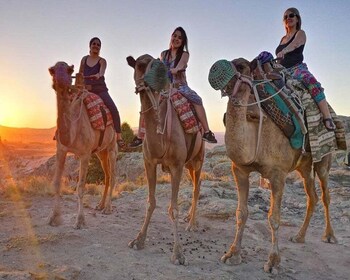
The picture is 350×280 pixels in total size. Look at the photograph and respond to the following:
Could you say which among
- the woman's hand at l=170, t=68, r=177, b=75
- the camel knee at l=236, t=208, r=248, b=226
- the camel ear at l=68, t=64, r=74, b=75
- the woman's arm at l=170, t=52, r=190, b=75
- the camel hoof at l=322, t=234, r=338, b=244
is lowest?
the camel hoof at l=322, t=234, r=338, b=244

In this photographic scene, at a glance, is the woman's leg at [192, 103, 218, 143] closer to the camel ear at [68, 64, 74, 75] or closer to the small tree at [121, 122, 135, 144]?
the camel ear at [68, 64, 74, 75]

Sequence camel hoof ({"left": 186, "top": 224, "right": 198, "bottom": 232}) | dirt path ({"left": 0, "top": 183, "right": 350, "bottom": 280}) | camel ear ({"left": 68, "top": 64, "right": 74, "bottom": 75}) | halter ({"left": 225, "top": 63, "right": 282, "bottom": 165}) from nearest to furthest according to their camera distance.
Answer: dirt path ({"left": 0, "top": 183, "right": 350, "bottom": 280}), halter ({"left": 225, "top": 63, "right": 282, "bottom": 165}), camel ear ({"left": 68, "top": 64, "right": 74, "bottom": 75}), camel hoof ({"left": 186, "top": 224, "right": 198, "bottom": 232})

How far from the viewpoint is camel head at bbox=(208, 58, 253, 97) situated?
507 centimetres

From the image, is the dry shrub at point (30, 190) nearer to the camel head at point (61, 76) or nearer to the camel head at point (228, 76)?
the camel head at point (61, 76)

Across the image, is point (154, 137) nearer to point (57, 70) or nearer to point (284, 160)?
point (284, 160)

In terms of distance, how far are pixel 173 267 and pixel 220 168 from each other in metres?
14.1

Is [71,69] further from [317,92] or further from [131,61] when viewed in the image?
[317,92]

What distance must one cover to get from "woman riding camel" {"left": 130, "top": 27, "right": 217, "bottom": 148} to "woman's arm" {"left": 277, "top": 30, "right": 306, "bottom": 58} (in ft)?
5.28

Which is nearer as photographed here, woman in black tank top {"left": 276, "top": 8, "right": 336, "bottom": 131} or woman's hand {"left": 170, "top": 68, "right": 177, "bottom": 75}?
woman in black tank top {"left": 276, "top": 8, "right": 336, "bottom": 131}

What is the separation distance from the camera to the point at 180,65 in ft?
22.2

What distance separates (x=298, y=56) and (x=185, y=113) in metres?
2.19

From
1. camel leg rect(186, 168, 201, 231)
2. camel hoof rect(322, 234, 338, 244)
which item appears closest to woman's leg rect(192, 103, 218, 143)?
camel leg rect(186, 168, 201, 231)

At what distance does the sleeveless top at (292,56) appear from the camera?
6691 millimetres

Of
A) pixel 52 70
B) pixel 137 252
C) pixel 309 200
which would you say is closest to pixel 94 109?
pixel 52 70
